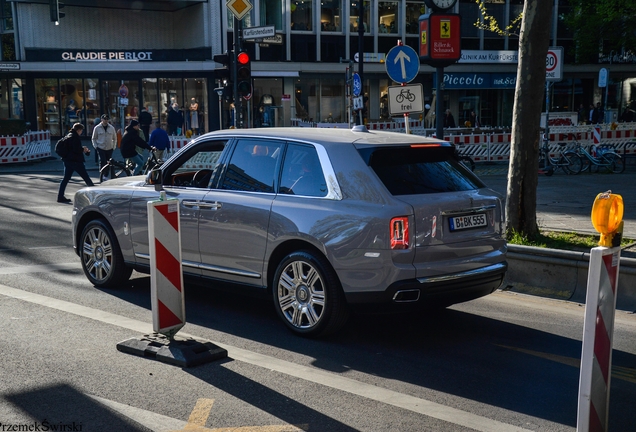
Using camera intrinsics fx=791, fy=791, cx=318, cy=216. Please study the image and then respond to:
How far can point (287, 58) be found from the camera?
138 feet

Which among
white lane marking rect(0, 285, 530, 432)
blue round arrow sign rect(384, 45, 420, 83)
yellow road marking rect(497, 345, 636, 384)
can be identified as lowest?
yellow road marking rect(497, 345, 636, 384)

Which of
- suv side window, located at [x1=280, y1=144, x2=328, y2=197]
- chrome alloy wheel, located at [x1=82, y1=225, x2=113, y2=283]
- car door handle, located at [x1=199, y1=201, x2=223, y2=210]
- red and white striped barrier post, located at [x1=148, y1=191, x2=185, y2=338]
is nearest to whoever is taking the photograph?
red and white striped barrier post, located at [x1=148, y1=191, x2=185, y2=338]

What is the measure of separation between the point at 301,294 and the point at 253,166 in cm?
132

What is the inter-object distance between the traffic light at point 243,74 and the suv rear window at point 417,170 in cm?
1172

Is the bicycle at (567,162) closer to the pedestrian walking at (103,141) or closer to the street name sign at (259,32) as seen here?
the street name sign at (259,32)

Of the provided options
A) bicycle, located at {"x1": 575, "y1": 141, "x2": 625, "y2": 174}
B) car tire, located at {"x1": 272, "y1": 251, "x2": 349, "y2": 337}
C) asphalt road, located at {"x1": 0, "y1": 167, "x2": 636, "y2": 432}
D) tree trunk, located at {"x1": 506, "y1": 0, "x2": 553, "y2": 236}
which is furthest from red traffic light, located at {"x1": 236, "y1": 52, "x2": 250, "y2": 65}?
car tire, located at {"x1": 272, "y1": 251, "x2": 349, "y2": 337}

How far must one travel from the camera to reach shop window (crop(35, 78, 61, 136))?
1556 inches

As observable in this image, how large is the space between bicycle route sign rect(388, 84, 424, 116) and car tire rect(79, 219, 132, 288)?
16.4 feet

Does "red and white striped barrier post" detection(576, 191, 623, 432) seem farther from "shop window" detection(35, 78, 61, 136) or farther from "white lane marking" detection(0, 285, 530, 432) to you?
"shop window" detection(35, 78, 61, 136)

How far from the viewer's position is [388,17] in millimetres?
45031

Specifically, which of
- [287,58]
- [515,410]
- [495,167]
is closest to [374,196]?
[515,410]

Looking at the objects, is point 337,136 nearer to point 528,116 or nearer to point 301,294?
point 301,294

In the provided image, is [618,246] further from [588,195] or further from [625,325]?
A: [588,195]

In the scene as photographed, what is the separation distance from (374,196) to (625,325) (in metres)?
2.73
